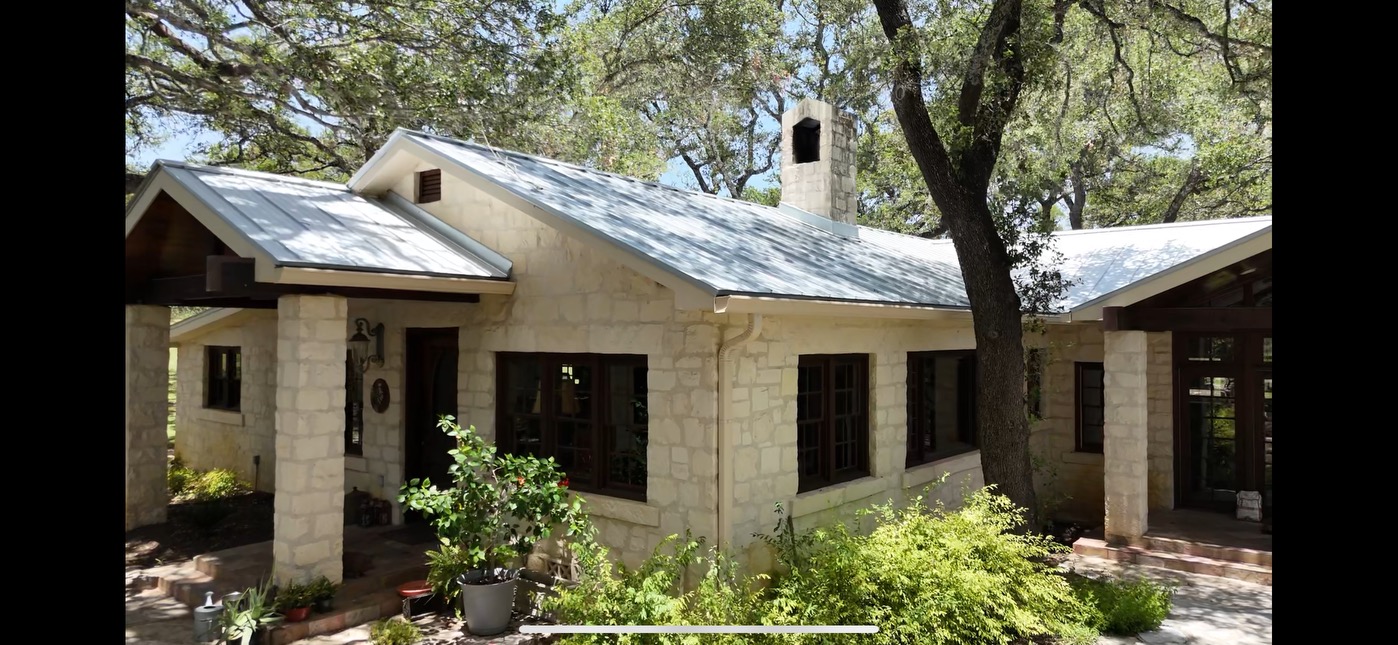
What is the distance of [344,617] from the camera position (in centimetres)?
687

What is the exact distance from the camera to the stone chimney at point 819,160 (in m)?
12.9

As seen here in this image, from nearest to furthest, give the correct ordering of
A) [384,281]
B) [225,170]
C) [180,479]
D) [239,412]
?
[384,281]
[225,170]
[180,479]
[239,412]

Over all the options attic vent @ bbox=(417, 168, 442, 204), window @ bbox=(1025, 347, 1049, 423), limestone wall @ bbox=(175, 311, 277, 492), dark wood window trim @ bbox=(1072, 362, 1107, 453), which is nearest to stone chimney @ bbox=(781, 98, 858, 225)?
window @ bbox=(1025, 347, 1049, 423)

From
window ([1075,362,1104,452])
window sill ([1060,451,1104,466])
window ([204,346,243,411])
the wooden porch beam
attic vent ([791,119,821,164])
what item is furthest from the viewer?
attic vent ([791,119,821,164])

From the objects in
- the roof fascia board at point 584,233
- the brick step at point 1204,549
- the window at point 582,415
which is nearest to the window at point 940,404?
the brick step at point 1204,549

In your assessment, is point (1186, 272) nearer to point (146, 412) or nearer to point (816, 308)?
point (816, 308)

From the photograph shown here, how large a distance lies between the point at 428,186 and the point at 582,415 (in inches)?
134

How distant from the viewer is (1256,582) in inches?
334

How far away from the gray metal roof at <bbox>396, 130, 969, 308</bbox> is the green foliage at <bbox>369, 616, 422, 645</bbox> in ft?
11.4

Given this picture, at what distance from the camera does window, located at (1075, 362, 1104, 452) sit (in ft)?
37.8

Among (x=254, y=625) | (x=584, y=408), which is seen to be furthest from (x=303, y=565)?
(x=584, y=408)

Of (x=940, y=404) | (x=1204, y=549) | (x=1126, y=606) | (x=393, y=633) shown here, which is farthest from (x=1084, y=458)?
(x=393, y=633)

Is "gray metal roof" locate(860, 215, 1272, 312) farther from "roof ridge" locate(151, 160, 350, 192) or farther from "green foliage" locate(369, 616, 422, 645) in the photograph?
"roof ridge" locate(151, 160, 350, 192)
